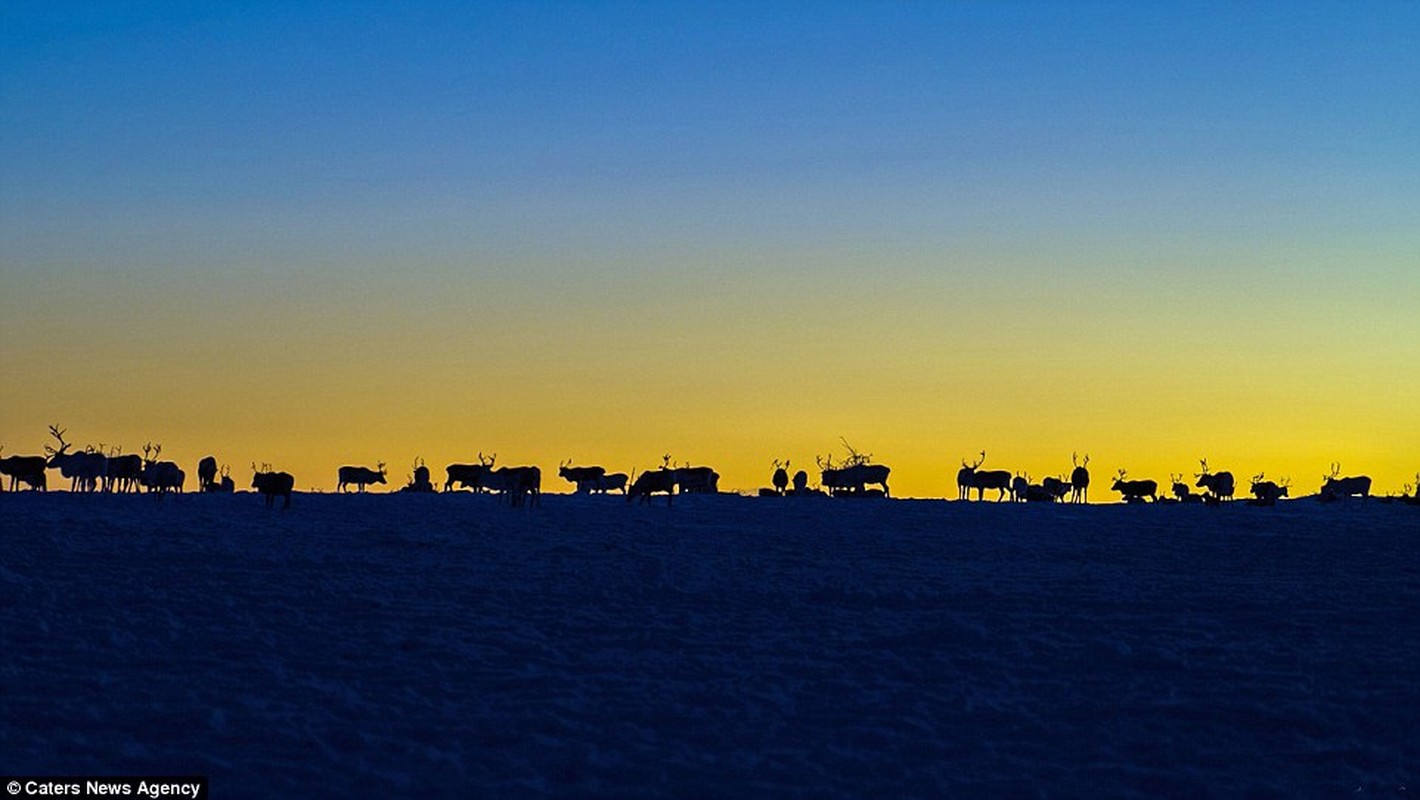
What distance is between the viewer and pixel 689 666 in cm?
1741

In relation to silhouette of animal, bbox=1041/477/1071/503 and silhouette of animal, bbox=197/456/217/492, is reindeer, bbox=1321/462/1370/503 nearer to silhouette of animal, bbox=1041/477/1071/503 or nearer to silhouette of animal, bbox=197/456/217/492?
silhouette of animal, bbox=1041/477/1071/503

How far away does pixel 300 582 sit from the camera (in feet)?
74.9

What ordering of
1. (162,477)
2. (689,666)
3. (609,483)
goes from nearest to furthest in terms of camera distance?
(689,666) < (162,477) < (609,483)

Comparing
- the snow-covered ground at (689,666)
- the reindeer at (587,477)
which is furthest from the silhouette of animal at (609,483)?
the snow-covered ground at (689,666)

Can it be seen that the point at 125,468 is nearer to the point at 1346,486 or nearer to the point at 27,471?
the point at 27,471

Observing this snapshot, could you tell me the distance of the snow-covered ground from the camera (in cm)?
1329

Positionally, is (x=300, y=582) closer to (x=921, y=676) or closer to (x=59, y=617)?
(x=59, y=617)

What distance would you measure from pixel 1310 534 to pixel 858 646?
22.0 meters

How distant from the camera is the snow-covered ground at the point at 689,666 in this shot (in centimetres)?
1329

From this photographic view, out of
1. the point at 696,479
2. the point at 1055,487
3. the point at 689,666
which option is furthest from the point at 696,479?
the point at 689,666

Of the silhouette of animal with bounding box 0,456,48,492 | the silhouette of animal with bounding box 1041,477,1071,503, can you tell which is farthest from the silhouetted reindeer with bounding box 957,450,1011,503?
the silhouette of animal with bounding box 0,456,48,492

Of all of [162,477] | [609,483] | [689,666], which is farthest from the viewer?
[609,483]

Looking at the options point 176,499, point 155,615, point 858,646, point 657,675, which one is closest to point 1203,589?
point 858,646

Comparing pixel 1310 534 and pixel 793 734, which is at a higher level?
pixel 1310 534
